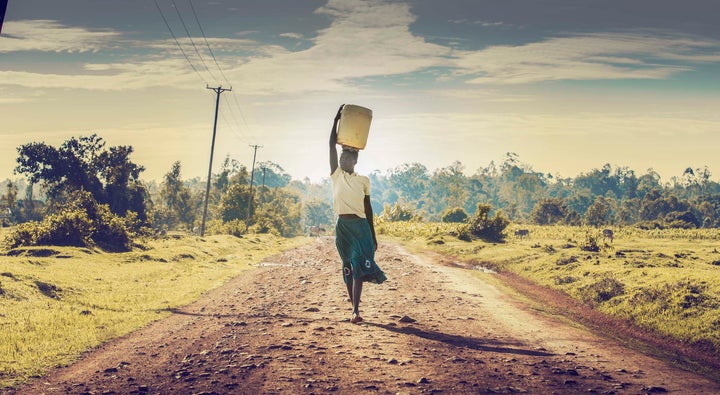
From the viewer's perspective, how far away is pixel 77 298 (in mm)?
12844

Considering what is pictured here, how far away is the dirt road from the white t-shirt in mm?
1709

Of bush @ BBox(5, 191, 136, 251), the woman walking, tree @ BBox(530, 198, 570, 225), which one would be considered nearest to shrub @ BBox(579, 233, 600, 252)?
the woman walking

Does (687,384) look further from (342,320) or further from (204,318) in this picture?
(204,318)

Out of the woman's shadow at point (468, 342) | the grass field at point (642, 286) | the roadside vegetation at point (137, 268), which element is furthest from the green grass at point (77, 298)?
the grass field at point (642, 286)

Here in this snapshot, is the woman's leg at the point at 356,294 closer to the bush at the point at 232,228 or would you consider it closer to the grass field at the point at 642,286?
the grass field at the point at 642,286

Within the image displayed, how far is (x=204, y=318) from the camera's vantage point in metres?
9.27

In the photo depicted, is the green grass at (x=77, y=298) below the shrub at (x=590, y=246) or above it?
below

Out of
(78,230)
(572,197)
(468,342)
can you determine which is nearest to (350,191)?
(468,342)

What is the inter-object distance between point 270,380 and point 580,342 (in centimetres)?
463

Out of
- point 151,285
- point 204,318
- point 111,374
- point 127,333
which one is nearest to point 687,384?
point 111,374

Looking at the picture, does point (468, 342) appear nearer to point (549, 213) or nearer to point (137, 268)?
point (137, 268)

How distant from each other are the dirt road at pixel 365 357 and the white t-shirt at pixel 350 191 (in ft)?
5.61

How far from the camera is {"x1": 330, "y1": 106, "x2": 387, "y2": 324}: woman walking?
792 centimetres

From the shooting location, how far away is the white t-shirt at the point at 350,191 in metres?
7.96
